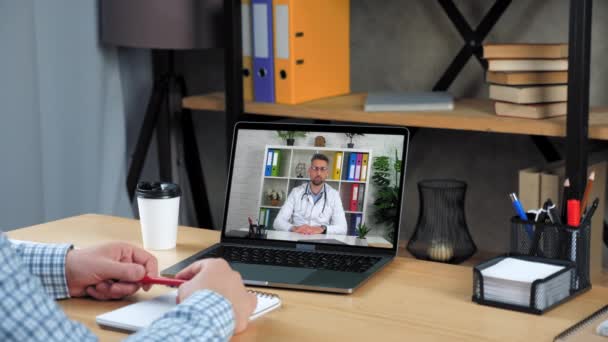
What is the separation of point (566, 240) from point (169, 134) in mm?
1867

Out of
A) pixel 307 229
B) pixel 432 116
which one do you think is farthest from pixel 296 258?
pixel 432 116

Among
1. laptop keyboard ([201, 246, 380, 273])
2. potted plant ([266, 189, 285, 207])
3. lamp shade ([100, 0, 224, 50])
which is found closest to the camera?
laptop keyboard ([201, 246, 380, 273])

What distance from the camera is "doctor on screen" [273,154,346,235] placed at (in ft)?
4.47

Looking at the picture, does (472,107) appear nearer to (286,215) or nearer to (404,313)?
(286,215)

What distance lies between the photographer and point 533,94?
2062 millimetres

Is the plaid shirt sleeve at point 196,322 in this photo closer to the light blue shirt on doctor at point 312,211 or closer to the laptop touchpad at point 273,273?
the laptop touchpad at point 273,273

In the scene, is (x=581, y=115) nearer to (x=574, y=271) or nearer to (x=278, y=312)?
(x=574, y=271)

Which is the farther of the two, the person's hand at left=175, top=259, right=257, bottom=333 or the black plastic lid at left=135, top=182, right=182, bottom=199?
the black plastic lid at left=135, top=182, right=182, bottom=199

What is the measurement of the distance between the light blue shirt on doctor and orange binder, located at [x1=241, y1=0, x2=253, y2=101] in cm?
115

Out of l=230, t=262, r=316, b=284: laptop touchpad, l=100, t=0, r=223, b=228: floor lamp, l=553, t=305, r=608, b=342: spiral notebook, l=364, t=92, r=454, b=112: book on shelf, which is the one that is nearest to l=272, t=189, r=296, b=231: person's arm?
l=230, t=262, r=316, b=284: laptop touchpad

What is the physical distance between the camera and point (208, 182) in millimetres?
3115

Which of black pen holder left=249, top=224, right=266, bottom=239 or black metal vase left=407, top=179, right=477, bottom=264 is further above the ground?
black pen holder left=249, top=224, right=266, bottom=239

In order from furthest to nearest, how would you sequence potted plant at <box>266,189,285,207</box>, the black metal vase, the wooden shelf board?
the wooden shelf board → the black metal vase → potted plant at <box>266,189,285,207</box>

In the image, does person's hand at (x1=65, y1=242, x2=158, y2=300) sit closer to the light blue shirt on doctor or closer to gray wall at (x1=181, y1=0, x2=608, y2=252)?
the light blue shirt on doctor
